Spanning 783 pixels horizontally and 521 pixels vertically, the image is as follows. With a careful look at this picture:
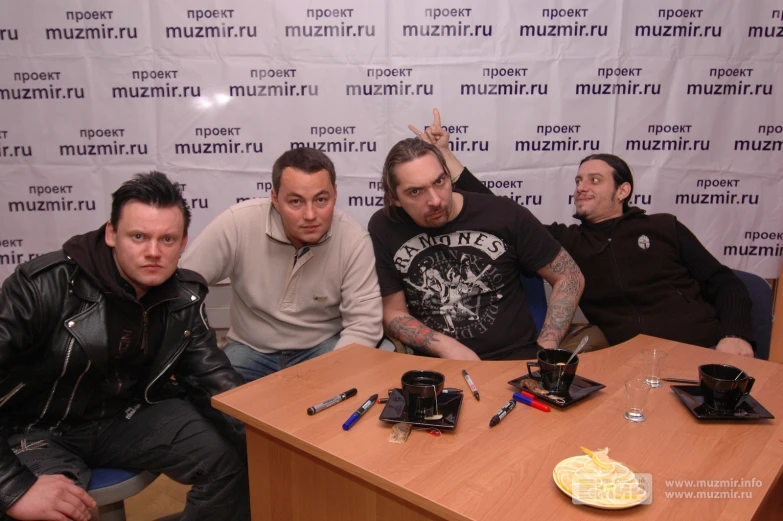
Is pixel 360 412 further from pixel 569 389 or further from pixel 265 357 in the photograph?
pixel 265 357

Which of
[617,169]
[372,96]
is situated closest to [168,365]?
[372,96]

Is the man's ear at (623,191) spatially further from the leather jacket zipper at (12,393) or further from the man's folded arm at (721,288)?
the leather jacket zipper at (12,393)

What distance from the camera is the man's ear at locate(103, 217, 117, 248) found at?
1.56 m

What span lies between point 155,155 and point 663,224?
7.54 feet

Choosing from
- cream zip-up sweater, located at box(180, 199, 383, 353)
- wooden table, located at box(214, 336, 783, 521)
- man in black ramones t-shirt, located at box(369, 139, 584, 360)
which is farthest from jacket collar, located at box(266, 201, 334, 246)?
wooden table, located at box(214, 336, 783, 521)

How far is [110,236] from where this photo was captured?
1.57m

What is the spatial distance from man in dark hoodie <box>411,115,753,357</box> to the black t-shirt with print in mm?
286

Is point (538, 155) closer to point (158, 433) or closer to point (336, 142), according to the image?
point (336, 142)

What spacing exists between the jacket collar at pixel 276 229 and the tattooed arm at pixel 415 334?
0.34 m

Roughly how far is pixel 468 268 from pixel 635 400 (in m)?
1.01

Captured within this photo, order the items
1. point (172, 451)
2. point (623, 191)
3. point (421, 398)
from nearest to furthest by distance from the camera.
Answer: point (421, 398)
point (172, 451)
point (623, 191)

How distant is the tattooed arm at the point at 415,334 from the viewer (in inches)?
80.6

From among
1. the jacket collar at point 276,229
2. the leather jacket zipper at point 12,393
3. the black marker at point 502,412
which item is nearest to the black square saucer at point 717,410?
the black marker at point 502,412

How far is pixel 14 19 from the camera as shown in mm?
2578
